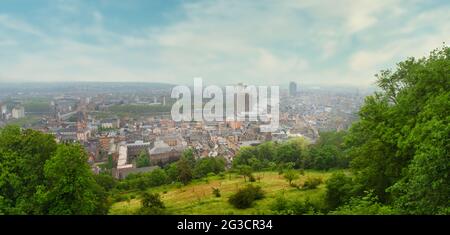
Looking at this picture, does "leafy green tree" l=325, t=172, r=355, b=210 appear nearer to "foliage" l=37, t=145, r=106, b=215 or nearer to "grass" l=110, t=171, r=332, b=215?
"grass" l=110, t=171, r=332, b=215

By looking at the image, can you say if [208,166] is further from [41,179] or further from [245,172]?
[41,179]

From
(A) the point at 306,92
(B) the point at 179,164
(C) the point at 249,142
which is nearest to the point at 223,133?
(C) the point at 249,142

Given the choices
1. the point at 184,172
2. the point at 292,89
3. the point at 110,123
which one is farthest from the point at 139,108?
the point at 292,89
